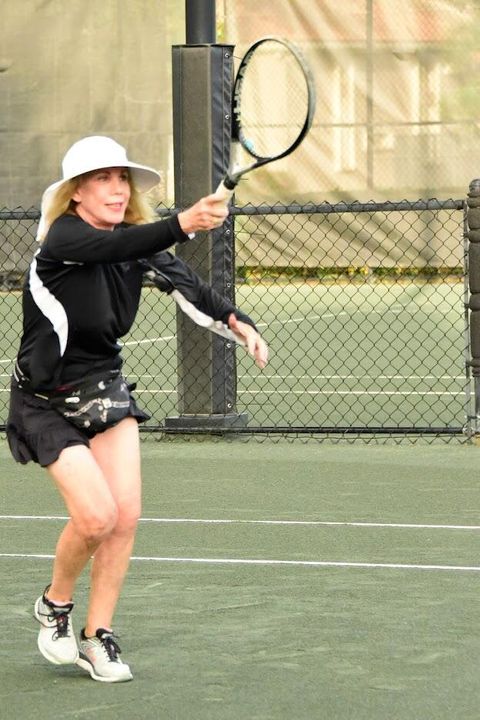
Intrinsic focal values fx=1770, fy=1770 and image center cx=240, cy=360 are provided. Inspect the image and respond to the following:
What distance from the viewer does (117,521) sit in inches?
210

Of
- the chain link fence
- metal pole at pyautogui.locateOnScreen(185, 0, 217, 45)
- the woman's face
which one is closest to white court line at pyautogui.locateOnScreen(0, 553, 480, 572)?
the chain link fence

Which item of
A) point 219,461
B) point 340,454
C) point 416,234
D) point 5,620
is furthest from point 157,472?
point 416,234

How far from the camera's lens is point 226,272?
10.5 m

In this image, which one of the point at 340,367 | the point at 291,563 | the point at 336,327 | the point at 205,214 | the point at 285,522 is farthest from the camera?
the point at 336,327

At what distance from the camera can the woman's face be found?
5215 mm

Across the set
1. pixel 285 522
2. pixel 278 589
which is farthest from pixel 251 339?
pixel 285 522

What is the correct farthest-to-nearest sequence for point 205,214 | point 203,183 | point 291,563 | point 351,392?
point 351,392, point 203,183, point 291,563, point 205,214

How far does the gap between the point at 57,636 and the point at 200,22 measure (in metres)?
5.87

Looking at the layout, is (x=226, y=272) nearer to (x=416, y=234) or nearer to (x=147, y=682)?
(x=147, y=682)

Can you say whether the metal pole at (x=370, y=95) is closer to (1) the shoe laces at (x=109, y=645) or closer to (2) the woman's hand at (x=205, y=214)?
(1) the shoe laces at (x=109, y=645)

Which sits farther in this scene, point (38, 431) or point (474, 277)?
point (474, 277)

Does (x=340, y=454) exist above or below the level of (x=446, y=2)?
below

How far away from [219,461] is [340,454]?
728mm

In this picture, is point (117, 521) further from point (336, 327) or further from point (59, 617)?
point (336, 327)
